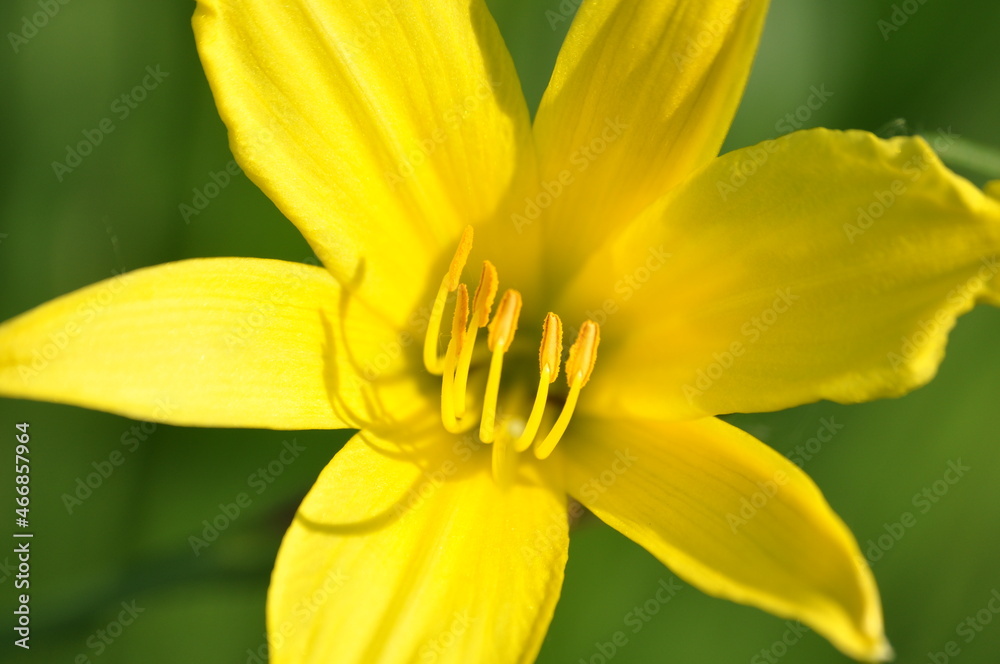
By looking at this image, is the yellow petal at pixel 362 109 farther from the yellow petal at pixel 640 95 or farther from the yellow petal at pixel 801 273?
the yellow petal at pixel 801 273

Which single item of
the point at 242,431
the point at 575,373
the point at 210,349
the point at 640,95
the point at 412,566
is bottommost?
the point at 242,431

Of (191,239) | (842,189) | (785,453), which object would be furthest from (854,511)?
(191,239)

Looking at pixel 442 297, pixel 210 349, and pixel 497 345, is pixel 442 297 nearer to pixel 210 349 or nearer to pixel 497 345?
pixel 497 345

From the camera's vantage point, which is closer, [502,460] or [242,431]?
[502,460]

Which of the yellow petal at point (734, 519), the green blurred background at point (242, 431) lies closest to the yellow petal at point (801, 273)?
the yellow petal at point (734, 519)

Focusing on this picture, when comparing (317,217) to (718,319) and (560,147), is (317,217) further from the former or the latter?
(718,319)

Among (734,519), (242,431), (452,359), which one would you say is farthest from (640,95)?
(242,431)

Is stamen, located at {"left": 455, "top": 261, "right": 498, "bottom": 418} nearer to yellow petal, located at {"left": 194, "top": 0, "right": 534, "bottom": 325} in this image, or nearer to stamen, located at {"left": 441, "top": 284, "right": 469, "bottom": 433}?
stamen, located at {"left": 441, "top": 284, "right": 469, "bottom": 433}
